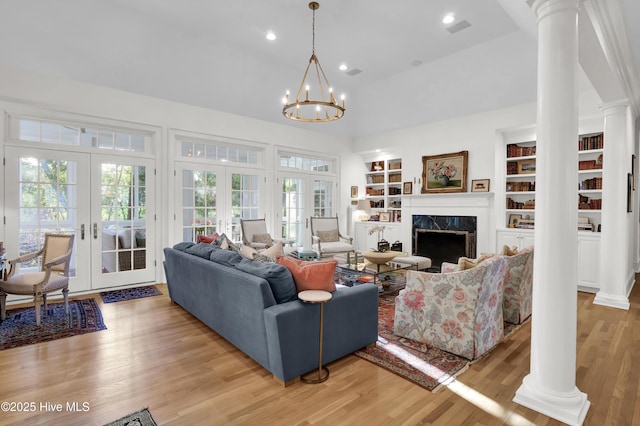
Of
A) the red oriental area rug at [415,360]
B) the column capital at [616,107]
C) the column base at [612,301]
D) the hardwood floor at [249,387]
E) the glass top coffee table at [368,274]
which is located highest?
the column capital at [616,107]

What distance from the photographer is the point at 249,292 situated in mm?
2617

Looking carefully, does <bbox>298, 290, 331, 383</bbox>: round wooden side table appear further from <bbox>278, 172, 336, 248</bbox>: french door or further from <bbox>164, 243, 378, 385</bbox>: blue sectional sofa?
<bbox>278, 172, 336, 248</bbox>: french door

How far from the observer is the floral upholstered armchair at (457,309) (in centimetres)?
278

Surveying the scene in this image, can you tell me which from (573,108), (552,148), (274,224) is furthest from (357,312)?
(274,224)

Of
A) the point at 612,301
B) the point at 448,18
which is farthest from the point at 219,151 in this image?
the point at 612,301

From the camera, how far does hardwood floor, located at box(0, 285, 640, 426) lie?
2.11 meters

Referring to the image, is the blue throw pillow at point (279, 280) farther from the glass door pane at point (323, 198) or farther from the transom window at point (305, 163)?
the glass door pane at point (323, 198)

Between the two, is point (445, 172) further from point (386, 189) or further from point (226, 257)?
point (226, 257)

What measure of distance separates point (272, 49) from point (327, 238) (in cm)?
385

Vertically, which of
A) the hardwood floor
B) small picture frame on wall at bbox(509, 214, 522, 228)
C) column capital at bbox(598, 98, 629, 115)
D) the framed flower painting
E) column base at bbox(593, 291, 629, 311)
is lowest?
the hardwood floor

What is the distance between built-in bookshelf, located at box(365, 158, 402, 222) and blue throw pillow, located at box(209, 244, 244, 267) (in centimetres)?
529

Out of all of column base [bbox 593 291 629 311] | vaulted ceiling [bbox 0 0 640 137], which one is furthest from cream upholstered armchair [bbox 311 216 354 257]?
column base [bbox 593 291 629 311]

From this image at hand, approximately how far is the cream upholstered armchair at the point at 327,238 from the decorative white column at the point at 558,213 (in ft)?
15.5

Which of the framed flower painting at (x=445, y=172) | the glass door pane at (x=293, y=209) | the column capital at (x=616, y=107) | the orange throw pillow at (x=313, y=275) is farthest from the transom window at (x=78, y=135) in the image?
the column capital at (x=616, y=107)
